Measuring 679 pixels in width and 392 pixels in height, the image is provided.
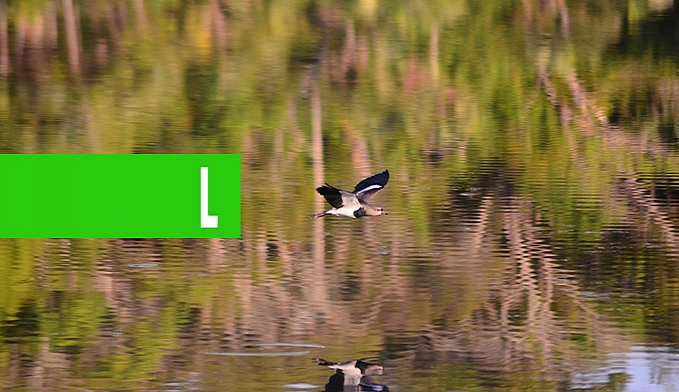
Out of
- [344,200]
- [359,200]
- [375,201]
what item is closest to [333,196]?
[344,200]

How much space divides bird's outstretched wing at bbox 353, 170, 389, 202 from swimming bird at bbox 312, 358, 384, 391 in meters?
2.45

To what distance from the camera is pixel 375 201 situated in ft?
32.4

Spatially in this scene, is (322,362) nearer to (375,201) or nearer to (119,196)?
(375,201)

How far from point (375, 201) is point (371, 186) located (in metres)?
0.93

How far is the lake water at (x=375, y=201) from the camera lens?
22.4 feet

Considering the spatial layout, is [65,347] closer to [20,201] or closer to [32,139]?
[20,201]

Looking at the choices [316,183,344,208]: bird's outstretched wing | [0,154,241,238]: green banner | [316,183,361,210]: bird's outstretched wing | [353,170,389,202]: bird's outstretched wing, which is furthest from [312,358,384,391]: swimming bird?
[0,154,241,238]: green banner

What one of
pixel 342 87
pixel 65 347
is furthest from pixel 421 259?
pixel 342 87

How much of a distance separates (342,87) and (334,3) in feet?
16.7

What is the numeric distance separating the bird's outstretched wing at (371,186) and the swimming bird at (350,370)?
245cm

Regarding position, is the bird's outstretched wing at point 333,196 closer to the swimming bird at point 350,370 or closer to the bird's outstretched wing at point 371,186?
the bird's outstretched wing at point 371,186

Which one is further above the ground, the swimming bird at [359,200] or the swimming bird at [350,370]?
the swimming bird at [359,200]

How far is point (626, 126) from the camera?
1247 centimetres

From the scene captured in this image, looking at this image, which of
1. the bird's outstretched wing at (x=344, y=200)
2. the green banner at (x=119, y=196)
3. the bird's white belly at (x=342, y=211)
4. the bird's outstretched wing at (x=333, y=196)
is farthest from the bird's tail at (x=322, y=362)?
the green banner at (x=119, y=196)
